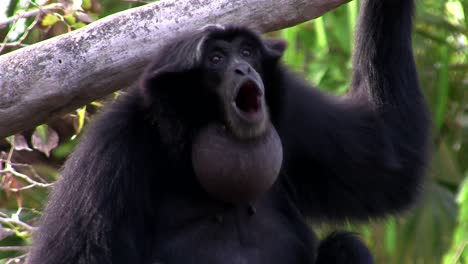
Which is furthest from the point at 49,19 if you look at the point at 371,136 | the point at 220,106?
the point at 371,136

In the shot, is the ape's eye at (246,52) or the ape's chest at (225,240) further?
the ape's chest at (225,240)

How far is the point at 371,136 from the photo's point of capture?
5000mm

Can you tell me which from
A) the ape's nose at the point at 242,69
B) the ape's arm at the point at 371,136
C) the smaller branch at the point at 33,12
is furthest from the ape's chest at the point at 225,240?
the smaller branch at the point at 33,12

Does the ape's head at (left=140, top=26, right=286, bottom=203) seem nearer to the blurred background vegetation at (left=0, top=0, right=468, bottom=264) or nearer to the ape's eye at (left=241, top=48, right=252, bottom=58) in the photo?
the ape's eye at (left=241, top=48, right=252, bottom=58)

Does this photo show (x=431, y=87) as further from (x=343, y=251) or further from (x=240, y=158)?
(x=240, y=158)

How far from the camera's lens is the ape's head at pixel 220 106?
4.17m

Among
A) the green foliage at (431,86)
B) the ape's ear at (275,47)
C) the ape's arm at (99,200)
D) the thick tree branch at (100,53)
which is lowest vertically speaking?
the green foliage at (431,86)

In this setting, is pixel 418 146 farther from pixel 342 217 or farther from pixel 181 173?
pixel 181 173

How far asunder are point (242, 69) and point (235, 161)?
0.44m

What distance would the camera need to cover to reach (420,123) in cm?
512

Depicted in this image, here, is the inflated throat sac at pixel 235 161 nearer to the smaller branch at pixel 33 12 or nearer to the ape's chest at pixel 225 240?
the ape's chest at pixel 225 240

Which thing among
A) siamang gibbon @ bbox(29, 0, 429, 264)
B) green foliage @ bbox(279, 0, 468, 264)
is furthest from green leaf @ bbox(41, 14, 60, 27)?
green foliage @ bbox(279, 0, 468, 264)

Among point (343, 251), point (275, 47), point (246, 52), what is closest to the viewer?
point (246, 52)

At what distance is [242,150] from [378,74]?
121 cm
